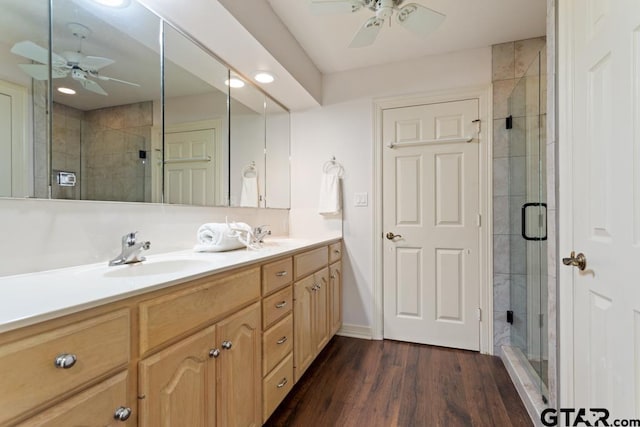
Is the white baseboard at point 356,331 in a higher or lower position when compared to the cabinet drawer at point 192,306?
lower

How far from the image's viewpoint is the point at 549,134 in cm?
133

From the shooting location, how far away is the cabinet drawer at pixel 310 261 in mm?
1785

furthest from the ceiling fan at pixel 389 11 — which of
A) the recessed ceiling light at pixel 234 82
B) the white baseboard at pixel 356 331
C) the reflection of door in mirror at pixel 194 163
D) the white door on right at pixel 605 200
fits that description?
the white baseboard at pixel 356 331

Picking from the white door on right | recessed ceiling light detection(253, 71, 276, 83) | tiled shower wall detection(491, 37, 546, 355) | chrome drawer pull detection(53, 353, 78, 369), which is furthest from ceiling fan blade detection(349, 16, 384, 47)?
chrome drawer pull detection(53, 353, 78, 369)

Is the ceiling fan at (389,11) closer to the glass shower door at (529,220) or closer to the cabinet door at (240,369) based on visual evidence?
the glass shower door at (529,220)

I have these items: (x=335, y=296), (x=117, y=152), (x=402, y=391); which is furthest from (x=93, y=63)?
(x=402, y=391)

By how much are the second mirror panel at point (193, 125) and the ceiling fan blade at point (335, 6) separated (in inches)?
29.4

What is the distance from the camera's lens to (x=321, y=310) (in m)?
2.13

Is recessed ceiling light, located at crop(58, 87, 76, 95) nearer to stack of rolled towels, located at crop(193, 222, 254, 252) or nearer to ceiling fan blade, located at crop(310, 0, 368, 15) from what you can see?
stack of rolled towels, located at crop(193, 222, 254, 252)

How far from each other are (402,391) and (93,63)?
236 cm

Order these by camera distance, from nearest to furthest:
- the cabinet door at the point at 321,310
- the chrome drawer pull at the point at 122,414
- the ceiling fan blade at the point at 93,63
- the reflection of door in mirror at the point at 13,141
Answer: the chrome drawer pull at the point at 122,414
the reflection of door in mirror at the point at 13,141
the ceiling fan blade at the point at 93,63
the cabinet door at the point at 321,310

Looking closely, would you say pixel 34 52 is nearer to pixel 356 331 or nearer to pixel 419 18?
pixel 419 18

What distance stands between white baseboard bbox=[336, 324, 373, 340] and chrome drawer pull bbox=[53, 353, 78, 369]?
2245 mm

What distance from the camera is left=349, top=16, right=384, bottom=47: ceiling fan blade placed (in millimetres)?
1595
